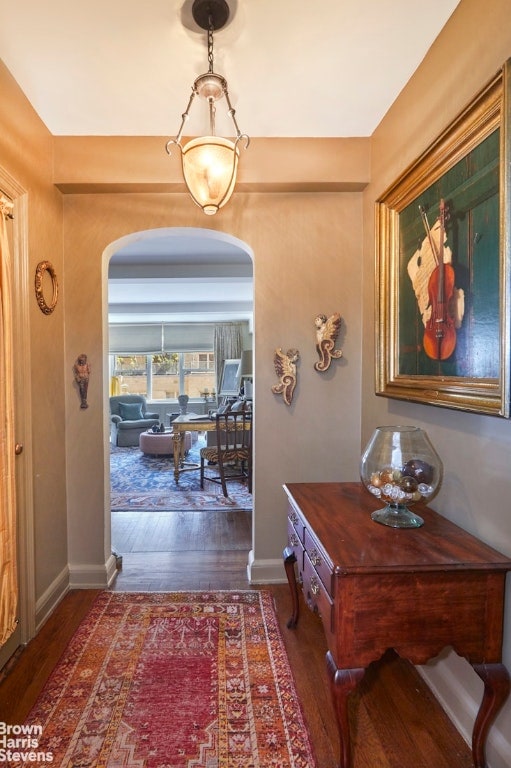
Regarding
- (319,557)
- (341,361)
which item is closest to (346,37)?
(341,361)

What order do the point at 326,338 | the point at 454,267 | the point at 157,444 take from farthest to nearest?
the point at 157,444 < the point at 326,338 < the point at 454,267

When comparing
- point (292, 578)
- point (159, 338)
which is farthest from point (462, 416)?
point (159, 338)

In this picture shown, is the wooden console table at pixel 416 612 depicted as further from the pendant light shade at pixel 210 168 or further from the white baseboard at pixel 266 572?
the pendant light shade at pixel 210 168

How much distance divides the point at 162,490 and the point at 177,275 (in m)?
2.92

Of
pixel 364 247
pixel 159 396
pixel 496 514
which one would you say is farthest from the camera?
pixel 159 396

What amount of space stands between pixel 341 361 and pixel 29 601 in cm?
239

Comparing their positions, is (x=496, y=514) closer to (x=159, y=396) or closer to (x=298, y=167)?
(x=298, y=167)

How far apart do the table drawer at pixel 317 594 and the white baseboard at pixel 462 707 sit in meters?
0.69

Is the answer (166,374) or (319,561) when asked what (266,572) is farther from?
(166,374)

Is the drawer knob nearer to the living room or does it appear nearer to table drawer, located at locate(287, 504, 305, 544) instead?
table drawer, located at locate(287, 504, 305, 544)

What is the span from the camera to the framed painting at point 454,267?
129cm

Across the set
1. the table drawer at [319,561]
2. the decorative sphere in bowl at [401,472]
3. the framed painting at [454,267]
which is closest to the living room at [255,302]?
the framed painting at [454,267]

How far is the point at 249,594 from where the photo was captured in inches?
101

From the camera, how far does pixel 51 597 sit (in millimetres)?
2410
